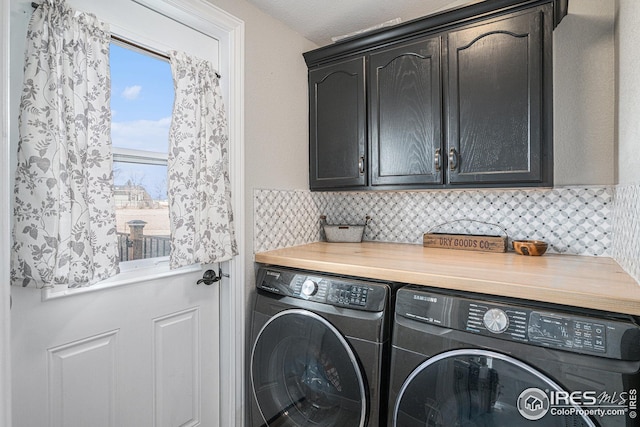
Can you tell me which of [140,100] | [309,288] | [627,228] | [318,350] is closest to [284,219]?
[309,288]

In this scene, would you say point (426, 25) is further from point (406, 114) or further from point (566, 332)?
point (566, 332)

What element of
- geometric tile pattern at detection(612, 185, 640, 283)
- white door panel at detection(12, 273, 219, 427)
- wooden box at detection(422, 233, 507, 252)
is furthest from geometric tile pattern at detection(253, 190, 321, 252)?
geometric tile pattern at detection(612, 185, 640, 283)

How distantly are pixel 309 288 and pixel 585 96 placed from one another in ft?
5.20

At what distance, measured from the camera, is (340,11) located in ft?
6.37

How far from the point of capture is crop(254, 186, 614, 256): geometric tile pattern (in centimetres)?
166

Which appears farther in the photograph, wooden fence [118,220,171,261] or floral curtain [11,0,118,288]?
wooden fence [118,220,171,261]

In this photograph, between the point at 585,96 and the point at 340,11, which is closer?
the point at 585,96

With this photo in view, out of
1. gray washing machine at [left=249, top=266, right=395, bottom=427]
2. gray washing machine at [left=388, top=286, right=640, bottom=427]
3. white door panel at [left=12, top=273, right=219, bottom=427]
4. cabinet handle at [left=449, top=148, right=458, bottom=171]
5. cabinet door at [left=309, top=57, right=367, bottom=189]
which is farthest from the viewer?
cabinet door at [left=309, top=57, right=367, bottom=189]

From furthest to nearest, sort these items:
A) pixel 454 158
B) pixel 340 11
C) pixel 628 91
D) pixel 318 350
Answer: pixel 340 11
pixel 454 158
pixel 318 350
pixel 628 91

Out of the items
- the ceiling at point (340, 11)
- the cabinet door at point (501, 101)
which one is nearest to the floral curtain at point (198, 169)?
the ceiling at point (340, 11)

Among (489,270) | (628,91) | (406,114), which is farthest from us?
(406,114)

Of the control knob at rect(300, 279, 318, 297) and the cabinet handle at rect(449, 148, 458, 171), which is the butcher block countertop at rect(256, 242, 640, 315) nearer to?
the control knob at rect(300, 279, 318, 297)

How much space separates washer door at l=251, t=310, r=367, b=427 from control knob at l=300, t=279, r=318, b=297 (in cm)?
8

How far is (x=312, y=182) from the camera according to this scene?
87.1 inches
